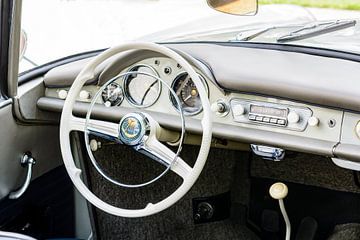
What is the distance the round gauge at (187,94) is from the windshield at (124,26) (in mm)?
284

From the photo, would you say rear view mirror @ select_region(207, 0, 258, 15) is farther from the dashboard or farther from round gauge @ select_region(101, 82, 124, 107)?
round gauge @ select_region(101, 82, 124, 107)

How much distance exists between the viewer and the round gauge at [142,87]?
1.88 metres

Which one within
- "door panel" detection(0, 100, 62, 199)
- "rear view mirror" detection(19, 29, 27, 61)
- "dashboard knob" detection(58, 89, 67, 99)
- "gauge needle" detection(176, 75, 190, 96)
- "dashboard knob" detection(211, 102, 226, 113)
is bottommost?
"door panel" detection(0, 100, 62, 199)

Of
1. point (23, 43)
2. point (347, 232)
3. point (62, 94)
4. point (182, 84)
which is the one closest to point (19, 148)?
point (62, 94)

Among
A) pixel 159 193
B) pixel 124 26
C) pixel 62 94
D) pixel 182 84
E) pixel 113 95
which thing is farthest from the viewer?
pixel 124 26

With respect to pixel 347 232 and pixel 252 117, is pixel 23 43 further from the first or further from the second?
pixel 347 232

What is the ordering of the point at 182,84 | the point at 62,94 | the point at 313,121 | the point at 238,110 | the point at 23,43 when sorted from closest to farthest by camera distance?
the point at 313,121
the point at 238,110
the point at 182,84
the point at 62,94
the point at 23,43

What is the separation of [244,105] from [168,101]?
24 centimetres

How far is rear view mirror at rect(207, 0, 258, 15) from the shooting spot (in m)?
1.97

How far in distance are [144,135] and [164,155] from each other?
0.26 ft

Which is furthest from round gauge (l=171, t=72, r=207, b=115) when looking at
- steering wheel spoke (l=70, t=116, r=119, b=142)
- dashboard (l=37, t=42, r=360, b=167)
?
steering wheel spoke (l=70, t=116, r=119, b=142)

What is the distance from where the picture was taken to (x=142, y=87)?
1.91 m

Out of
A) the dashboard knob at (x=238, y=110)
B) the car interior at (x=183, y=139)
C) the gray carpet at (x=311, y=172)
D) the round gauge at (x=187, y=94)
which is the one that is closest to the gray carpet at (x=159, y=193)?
the car interior at (x=183, y=139)

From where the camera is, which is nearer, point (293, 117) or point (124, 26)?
point (293, 117)
